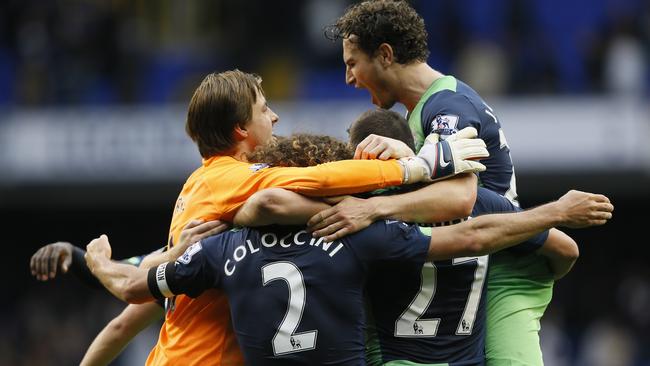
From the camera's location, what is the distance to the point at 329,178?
4.79m

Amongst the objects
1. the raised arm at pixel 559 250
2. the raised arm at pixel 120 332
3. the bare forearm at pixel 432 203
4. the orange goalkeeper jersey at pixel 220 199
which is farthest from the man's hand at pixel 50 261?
the raised arm at pixel 559 250

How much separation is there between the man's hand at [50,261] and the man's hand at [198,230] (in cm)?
115

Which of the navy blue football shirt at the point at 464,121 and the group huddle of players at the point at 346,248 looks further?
the navy blue football shirt at the point at 464,121

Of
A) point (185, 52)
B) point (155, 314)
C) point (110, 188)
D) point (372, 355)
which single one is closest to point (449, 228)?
point (372, 355)

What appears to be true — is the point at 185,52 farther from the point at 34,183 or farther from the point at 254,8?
the point at 34,183

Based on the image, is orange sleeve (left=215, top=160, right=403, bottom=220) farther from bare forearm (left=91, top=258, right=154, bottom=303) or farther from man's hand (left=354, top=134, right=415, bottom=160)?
bare forearm (left=91, top=258, right=154, bottom=303)

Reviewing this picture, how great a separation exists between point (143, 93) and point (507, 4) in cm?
514

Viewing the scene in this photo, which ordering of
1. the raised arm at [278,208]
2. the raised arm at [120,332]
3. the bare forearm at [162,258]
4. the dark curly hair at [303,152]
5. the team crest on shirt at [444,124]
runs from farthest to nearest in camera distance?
1. the raised arm at [120,332]
2. the team crest on shirt at [444,124]
3. the bare forearm at [162,258]
4. the dark curly hair at [303,152]
5. the raised arm at [278,208]

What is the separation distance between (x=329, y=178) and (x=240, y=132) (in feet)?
1.96

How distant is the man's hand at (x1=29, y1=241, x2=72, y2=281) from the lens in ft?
19.4

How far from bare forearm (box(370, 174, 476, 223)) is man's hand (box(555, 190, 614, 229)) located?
382mm

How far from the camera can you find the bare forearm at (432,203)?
488 cm

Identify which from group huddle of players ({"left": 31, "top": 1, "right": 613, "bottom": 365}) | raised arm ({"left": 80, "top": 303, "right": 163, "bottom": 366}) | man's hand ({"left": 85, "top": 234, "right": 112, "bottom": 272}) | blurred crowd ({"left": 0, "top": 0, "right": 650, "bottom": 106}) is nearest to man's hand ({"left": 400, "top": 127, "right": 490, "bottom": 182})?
group huddle of players ({"left": 31, "top": 1, "right": 613, "bottom": 365})

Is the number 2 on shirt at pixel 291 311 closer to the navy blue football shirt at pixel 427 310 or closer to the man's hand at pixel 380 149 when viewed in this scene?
the navy blue football shirt at pixel 427 310
